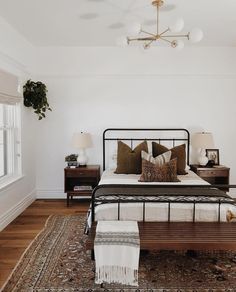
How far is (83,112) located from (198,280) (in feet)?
11.3

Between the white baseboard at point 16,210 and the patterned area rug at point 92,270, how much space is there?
688mm

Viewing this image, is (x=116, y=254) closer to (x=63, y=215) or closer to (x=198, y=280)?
(x=198, y=280)

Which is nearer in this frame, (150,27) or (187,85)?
(150,27)

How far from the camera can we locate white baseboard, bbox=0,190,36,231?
12.9 ft

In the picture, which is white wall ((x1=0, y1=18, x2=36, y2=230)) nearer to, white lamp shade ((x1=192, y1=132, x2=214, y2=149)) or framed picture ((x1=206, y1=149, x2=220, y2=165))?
white lamp shade ((x1=192, y1=132, x2=214, y2=149))

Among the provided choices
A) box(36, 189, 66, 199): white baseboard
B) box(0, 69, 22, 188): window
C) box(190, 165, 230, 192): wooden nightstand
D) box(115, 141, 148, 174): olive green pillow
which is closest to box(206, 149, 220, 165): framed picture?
box(190, 165, 230, 192): wooden nightstand

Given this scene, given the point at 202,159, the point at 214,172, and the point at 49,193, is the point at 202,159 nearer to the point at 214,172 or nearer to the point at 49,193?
the point at 214,172

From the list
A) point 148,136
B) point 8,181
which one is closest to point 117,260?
point 8,181

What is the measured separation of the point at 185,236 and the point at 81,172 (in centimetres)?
261

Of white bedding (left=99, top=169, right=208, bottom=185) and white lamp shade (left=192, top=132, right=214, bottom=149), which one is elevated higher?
white lamp shade (left=192, top=132, right=214, bottom=149)

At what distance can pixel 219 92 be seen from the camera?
5.30 m

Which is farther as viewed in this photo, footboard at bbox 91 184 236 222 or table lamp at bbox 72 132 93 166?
table lamp at bbox 72 132 93 166

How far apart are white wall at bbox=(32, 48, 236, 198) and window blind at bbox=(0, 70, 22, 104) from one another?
1.09 m

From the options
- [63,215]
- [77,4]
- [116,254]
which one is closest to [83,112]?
[63,215]
